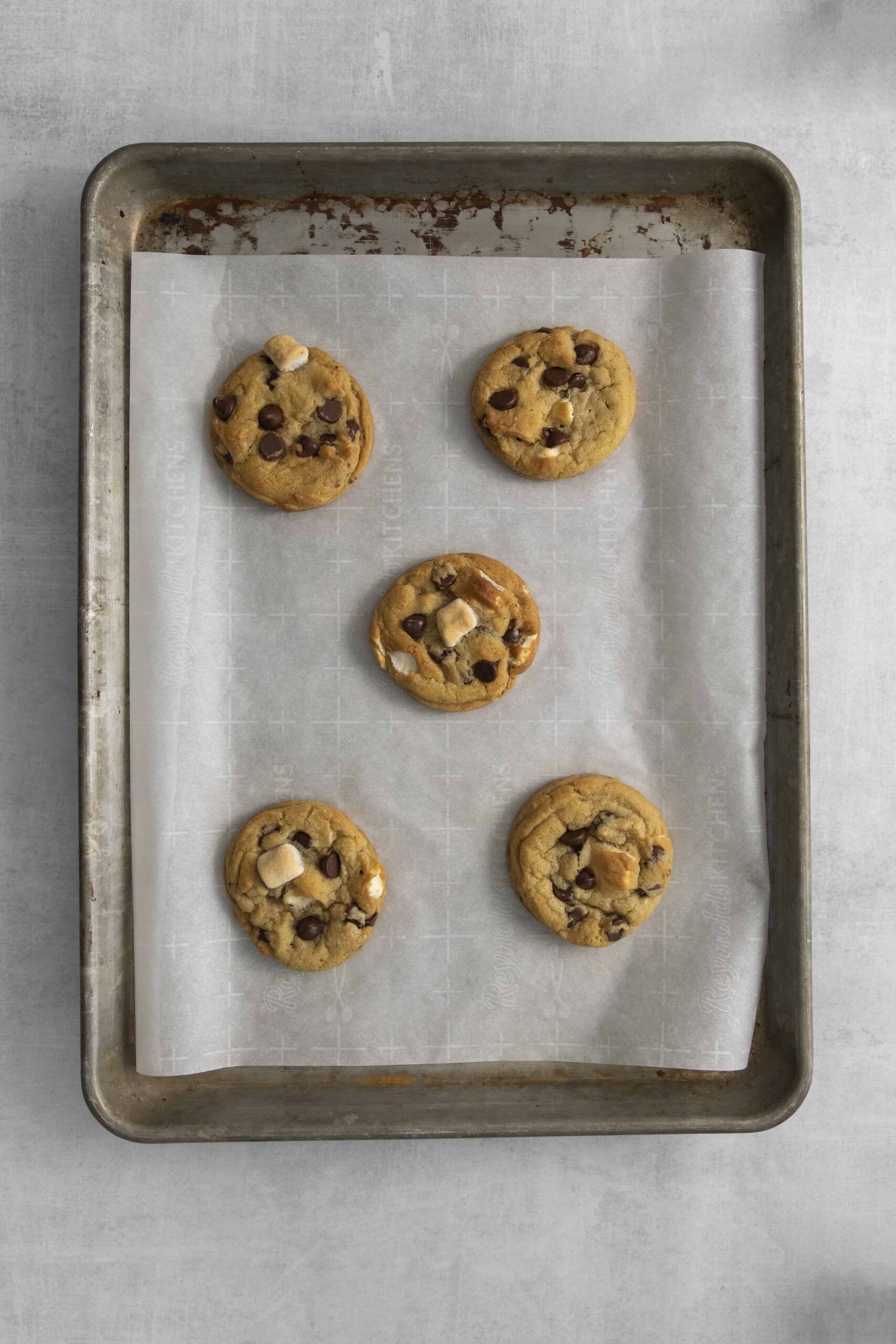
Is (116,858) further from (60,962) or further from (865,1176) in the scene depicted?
(865,1176)

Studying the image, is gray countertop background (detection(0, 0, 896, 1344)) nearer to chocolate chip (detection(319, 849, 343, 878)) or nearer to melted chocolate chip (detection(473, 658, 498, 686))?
chocolate chip (detection(319, 849, 343, 878))

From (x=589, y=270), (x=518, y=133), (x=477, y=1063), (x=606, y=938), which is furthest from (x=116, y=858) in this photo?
(x=518, y=133)

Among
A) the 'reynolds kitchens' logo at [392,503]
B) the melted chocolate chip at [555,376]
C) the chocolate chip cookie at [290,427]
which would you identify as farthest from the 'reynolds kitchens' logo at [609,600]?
the chocolate chip cookie at [290,427]

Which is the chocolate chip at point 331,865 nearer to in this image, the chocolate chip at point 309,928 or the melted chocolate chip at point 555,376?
the chocolate chip at point 309,928

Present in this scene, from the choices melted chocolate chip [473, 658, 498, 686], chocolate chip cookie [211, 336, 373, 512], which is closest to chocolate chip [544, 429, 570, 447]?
chocolate chip cookie [211, 336, 373, 512]

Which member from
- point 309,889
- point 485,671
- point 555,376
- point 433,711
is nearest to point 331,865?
point 309,889

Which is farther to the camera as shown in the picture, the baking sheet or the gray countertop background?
the gray countertop background
